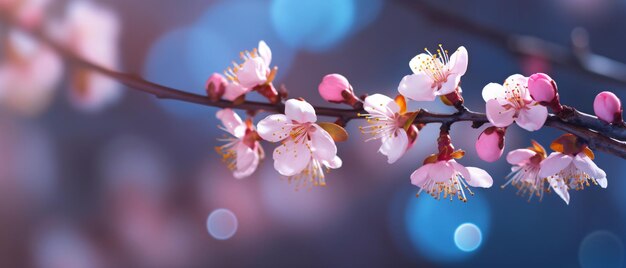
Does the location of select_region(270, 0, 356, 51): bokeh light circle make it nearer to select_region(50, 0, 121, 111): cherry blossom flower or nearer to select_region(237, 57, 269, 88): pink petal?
select_region(50, 0, 121, 111): cherry blossom flower

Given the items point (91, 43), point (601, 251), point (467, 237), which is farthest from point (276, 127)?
point (601, 251)

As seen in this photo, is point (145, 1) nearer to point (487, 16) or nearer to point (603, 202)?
point (487, 16)

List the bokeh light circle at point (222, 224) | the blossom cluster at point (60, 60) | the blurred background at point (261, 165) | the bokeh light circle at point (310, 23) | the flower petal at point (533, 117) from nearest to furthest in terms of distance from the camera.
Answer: the flower petal at point (533, 117) → the blossom cluster at point (60, 60) → the blurred background at point (261, 165) → the bokeh light circle at point (222, 224) → the bokeh light circle at point (310, 23)

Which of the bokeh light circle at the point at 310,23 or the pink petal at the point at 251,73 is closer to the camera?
the pink petal at the point at 251,73

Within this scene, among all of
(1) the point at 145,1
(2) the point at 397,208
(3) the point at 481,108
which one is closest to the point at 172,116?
(1) the point at 145,1

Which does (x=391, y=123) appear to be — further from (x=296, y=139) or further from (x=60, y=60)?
(x=60, y=60)

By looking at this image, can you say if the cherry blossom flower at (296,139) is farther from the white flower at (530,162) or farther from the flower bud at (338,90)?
the white flower at (530,162)

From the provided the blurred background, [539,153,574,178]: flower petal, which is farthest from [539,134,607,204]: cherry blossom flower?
the blurred background

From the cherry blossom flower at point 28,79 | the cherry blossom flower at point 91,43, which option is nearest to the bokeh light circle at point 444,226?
the cherry blossom flower at point 91,43
